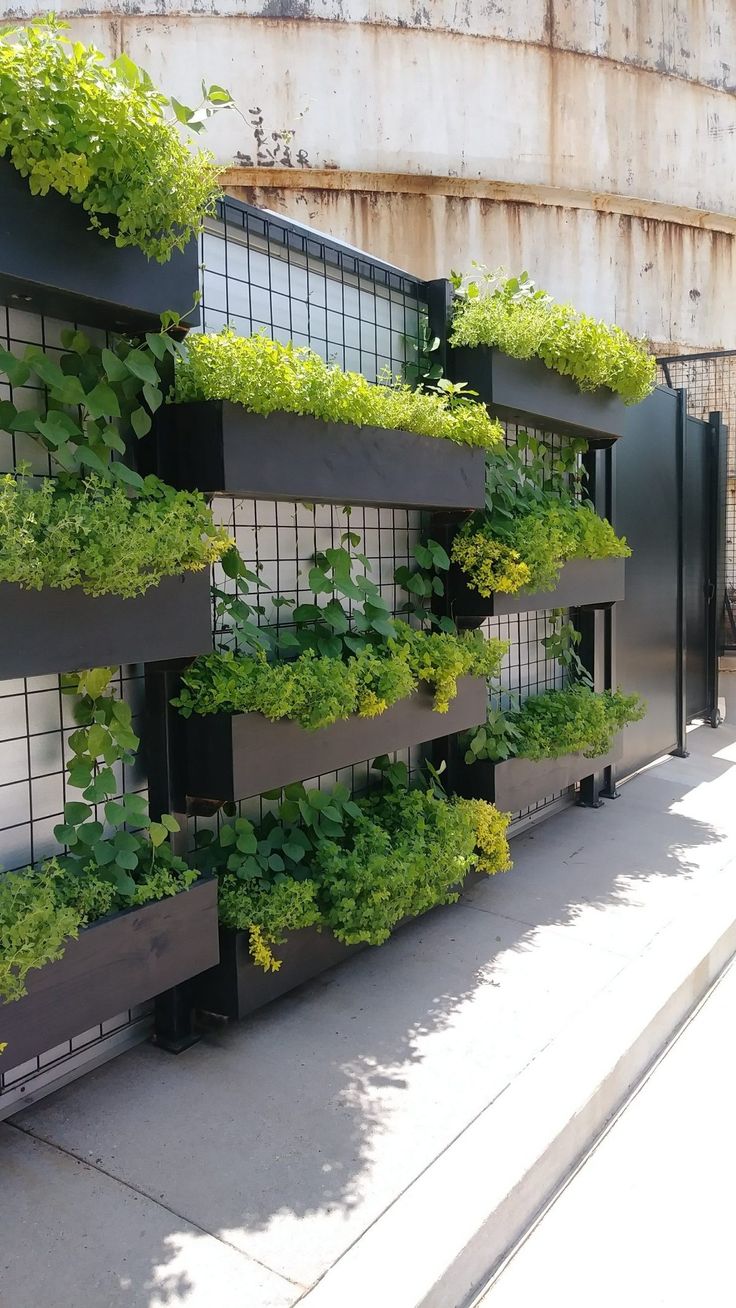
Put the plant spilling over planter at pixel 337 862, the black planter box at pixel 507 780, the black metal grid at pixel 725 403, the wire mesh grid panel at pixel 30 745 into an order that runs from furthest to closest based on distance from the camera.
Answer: the black metal grid at pixel 725 403, the black planter box at pixel 507 780, the plant spilling over planter at pixel 337 862, the wire mesh grid panel at pixel 30 745

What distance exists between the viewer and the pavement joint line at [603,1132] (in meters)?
2.02

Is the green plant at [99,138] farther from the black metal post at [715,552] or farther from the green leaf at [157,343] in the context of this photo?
the black metal post at [715,552]

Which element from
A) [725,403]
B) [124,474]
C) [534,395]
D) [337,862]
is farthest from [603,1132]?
[725,403]

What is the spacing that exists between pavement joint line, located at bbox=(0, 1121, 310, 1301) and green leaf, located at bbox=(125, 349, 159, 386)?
198cm

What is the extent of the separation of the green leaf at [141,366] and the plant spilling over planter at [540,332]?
1.90m

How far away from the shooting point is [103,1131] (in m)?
2.32

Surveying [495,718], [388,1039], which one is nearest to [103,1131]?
[388,1039]

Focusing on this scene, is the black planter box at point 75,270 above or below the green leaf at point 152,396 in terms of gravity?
above

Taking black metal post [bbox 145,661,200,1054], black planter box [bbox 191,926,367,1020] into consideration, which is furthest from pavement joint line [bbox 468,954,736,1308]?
black metal post [bbox 145,661,200,1054]

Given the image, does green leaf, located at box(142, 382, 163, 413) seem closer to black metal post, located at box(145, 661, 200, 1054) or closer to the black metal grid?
black metal post, located at box(145, 661, 200, 1054)

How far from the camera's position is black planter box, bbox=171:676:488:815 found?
266 centimetres

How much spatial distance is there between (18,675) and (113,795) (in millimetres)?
783

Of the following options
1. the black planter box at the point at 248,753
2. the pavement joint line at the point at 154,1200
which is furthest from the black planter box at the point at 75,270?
the pavement joint line at the point at 154,1200

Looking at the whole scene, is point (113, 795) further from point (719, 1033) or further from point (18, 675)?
point (719, 1033)
